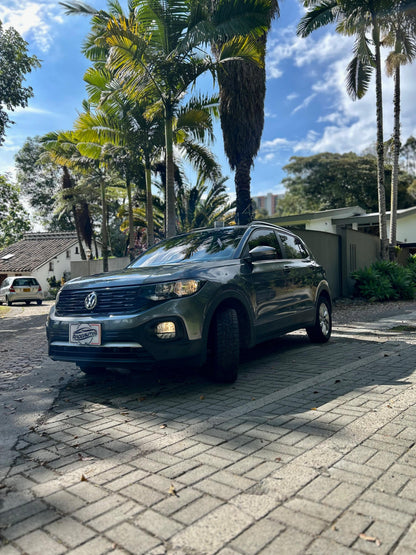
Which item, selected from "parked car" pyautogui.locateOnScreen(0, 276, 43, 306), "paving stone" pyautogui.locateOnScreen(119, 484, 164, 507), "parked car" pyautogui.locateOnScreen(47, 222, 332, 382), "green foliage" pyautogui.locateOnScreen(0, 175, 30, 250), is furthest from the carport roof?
"paving stone" pyautogui.locateOnScreen(119, 484, 164, 507)

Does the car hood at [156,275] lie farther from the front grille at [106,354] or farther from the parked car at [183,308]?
the front grille at [106,354]

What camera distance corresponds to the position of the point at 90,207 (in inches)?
1441

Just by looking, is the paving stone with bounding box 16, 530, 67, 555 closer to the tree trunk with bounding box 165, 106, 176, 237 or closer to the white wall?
the tree trunk with bounding box 165, 106, 176, 237

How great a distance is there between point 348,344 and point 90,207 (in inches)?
1270

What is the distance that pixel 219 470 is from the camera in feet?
8.89

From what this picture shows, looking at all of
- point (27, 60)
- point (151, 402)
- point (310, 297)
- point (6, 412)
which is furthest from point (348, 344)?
point (27, 60)

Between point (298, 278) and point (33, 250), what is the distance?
40.9 metres

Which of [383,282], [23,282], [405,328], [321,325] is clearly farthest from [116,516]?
[23,282]

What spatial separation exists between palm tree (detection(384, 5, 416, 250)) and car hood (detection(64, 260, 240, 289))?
14634 mm

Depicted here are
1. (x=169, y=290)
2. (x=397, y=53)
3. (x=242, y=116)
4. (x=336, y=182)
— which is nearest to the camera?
(x=169, y=290)

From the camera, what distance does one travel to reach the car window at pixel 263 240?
219 inches

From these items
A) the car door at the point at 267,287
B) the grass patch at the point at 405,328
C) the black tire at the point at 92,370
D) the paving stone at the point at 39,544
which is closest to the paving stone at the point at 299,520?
the paving stone at the point at 39,544

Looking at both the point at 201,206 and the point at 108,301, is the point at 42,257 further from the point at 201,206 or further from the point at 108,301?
the point at 108,301

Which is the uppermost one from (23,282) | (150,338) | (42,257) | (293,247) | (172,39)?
(172,39)
